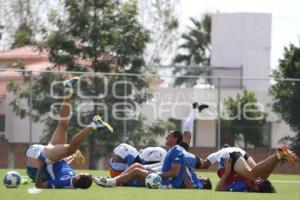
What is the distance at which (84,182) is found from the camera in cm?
1552

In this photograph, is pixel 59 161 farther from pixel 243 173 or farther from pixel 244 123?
pixel 244 123

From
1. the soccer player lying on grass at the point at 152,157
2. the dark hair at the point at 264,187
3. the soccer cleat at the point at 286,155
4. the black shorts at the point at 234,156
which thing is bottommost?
the dark hair at the point at 264,187

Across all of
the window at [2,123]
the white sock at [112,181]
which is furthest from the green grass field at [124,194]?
the window at [2,123]

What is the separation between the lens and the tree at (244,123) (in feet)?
102

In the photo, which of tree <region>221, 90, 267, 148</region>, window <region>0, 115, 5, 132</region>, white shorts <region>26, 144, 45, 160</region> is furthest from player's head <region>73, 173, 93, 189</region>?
tree <region>221, 90, 267, 148</region>

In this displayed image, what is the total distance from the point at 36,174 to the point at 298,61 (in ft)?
75.5

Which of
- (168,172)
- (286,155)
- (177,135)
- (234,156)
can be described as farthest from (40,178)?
(286,155)

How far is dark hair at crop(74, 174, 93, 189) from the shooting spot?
1547 centimetres

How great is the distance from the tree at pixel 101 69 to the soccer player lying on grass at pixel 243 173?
12.9 m

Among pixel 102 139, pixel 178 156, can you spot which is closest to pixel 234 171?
pixel 178 156

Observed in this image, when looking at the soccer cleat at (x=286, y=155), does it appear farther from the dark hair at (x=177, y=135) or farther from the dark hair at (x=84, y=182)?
the dark hair at (x=84, y=182)

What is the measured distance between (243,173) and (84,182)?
2.63 meters

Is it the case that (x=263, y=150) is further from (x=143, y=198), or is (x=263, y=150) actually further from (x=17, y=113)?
(x=143, y=198)

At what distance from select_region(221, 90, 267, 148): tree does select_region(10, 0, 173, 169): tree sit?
192 centimetres
